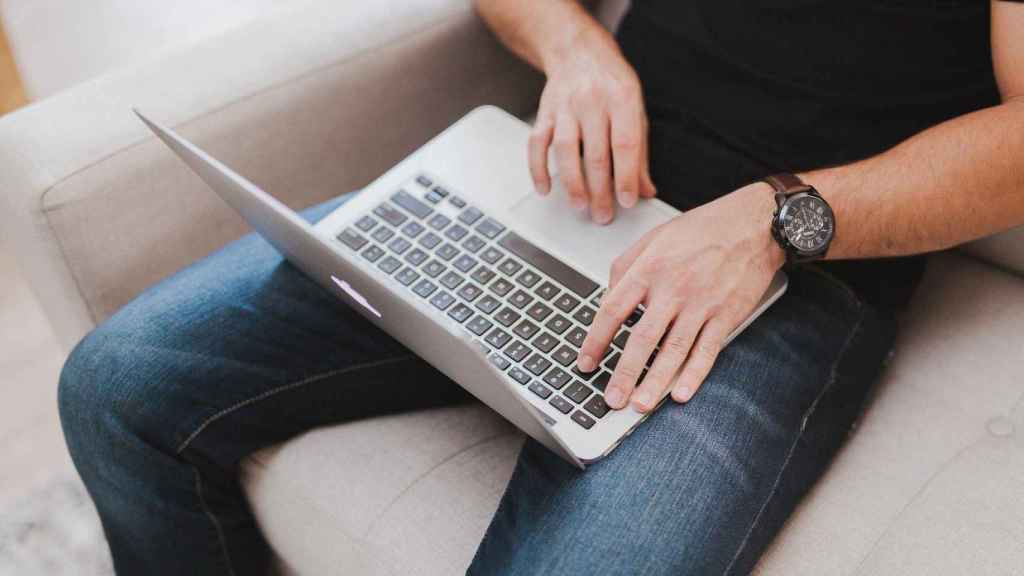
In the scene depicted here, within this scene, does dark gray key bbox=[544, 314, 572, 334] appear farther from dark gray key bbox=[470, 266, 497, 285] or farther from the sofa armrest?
the sofa armrest

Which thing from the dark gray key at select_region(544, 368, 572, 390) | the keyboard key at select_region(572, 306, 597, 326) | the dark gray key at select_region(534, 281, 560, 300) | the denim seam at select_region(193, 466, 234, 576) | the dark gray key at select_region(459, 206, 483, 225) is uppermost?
the dark gray key at select_region(459, 206, 483, 225)

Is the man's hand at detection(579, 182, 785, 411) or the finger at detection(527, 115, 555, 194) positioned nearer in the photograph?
the man's hand at detection(579, 182, 785, 411)

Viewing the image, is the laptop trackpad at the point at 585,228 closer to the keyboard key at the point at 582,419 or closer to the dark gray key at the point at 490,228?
the dark gray key at the point at 490,228

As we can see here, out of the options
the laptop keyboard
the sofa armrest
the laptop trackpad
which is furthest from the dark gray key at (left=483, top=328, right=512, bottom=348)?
the sofa armrest

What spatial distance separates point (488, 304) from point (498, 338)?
41 millimetres

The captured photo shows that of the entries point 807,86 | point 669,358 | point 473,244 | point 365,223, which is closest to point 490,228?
point 473,244

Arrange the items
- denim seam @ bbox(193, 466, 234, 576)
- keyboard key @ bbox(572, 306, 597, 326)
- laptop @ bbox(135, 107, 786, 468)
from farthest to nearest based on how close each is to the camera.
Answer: denim seam @ bbox(193, 466, 234, 576) → keyboard key @ bbox(572, 306, 597, 326) → laptop @ bbox(135, 107, 786, 468)

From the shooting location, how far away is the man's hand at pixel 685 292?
0.80 m

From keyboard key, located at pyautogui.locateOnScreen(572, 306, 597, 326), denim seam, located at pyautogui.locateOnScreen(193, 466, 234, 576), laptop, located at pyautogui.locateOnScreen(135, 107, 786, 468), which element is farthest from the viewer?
denim seam, located at pyautogui.locateOnScreen(193, 466, 234, 576)

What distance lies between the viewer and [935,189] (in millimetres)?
840

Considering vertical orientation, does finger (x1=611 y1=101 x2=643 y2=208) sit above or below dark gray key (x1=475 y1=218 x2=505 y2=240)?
above

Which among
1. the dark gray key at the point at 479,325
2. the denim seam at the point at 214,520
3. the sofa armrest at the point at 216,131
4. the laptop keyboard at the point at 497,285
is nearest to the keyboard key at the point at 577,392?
the laptop keyboard at the point at 497,285

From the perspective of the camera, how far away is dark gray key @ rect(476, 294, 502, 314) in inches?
34.8

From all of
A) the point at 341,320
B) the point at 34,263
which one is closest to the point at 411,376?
the point at 341,320
